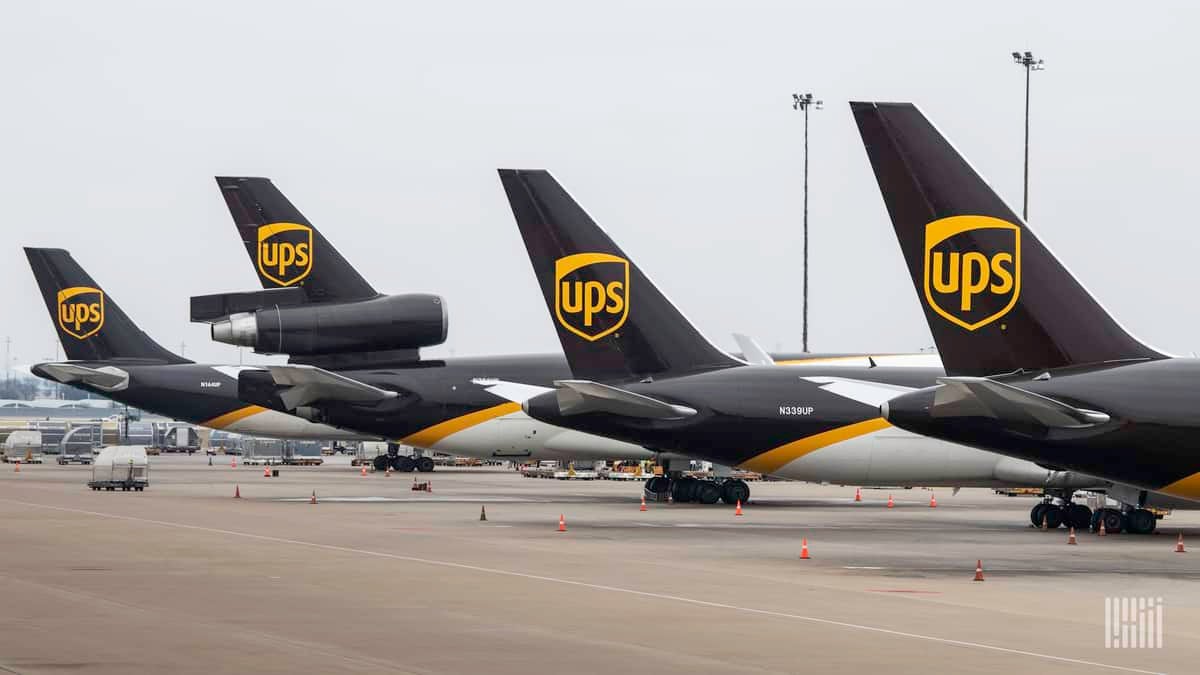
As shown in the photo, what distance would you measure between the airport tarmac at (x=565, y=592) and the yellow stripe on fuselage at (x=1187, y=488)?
1364 mm

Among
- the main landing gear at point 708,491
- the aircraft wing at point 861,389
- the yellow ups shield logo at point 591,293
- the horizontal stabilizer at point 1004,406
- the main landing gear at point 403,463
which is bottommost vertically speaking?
the main landing gear at point 708,491

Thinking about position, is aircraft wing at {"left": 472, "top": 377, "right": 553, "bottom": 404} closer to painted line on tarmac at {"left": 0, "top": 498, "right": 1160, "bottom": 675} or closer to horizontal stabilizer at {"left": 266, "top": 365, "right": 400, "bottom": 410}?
horizontal stabilizer at {"left": 266, "top": 365, "right": 400, "bottom": 410}

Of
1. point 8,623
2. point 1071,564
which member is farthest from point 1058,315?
point 8,623

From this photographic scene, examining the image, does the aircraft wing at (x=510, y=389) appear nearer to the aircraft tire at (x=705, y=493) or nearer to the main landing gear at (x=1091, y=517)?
the aircraft tire at (x=705, y=493)

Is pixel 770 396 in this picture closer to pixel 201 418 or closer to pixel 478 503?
pixel 478 503

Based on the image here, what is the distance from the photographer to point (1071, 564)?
3128 centimetres

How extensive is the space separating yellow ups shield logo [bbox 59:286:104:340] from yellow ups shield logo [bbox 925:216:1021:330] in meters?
54.7

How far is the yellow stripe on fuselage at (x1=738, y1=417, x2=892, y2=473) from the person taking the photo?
45.0 meters

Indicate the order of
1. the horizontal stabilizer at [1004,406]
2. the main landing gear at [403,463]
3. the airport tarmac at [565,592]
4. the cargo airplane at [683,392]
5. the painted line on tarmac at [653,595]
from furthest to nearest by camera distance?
1. the main landing gear at [403,463]
2. the cargo airplane at [683,392]
3. the horizontal stabilizer at [1004,406]
4. the painted line on tarmac at [653,595]
5. the airport tarmac at [565,592]

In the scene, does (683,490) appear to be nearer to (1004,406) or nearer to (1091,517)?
(1091,517)

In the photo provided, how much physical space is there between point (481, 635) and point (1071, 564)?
48.0 ft

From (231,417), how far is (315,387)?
27.9m

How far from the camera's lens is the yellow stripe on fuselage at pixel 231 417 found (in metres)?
80.8

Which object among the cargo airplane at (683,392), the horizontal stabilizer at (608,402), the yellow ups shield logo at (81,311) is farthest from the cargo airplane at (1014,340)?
the yellow ups shield logo at (81,311)
